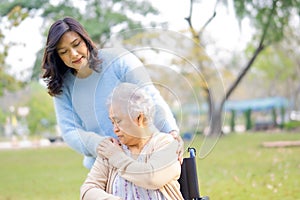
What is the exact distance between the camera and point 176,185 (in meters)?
1.98

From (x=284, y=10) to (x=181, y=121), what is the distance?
1298 cm

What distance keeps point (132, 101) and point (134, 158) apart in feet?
0.65

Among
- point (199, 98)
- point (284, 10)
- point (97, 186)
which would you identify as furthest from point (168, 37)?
point (284, 10)

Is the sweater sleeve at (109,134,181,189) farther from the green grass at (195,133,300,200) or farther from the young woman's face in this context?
the green grass at (195,133,300,200)

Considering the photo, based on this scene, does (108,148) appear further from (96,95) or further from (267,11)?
(267,11)

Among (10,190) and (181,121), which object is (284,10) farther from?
(181,121)

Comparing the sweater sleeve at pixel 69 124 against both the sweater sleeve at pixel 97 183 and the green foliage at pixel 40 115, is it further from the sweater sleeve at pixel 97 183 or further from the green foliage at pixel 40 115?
the green foliage at pixel 40 115

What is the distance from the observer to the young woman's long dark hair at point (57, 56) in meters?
2.11

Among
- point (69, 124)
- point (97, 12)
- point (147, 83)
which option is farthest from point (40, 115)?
point (147, 83)

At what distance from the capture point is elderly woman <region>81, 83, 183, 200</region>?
189cm

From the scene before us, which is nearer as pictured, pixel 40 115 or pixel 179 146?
pixel 179 146

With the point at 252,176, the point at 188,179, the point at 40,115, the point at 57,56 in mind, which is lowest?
the point at 40,115

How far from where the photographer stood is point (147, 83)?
2084 millimetres

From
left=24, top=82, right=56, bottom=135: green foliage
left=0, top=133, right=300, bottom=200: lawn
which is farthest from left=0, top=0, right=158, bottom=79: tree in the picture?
left=24, top=82, right=56, bottom=135: green foliage
